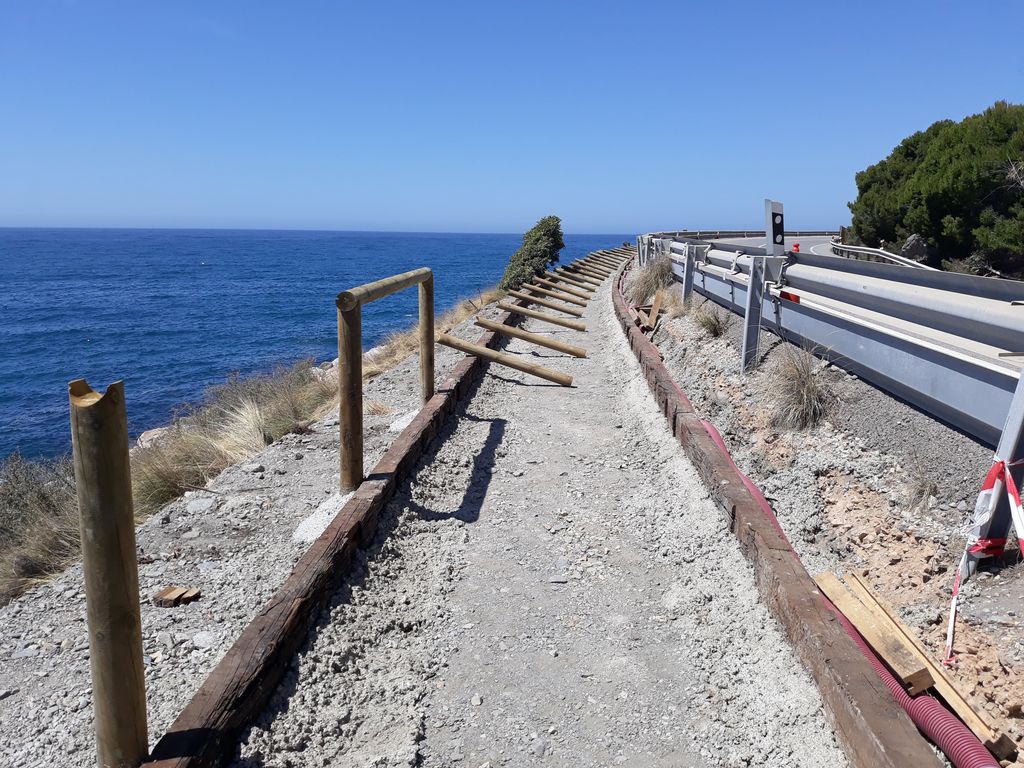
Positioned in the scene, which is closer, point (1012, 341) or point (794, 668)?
point (794, 668)

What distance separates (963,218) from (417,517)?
47.1 ft

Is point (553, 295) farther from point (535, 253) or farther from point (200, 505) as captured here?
point (200, 505)

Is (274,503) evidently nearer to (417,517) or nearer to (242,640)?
(417,517)

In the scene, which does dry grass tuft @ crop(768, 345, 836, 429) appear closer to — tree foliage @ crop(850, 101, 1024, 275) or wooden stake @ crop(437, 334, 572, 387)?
wooden stake @ crop(437, 334, 572, 387)

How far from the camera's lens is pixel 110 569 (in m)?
2.33

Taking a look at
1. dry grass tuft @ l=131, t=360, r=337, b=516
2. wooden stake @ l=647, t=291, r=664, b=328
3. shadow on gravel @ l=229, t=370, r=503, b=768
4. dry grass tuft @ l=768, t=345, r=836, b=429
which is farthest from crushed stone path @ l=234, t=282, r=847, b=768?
wooden stake @ l=647, t=291, r=664, b=328

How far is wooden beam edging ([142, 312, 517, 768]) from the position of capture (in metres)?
2.59

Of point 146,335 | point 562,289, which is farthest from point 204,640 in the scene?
point 146,335

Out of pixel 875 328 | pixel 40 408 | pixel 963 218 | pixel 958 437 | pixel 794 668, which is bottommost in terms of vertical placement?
pixel 40 408

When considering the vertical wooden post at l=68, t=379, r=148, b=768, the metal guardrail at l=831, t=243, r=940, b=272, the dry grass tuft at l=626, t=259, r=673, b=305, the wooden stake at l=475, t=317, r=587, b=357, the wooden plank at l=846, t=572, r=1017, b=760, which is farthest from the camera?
the dry grass tuft at l=626, t=259, r=673, b=305

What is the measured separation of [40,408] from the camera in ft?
58.3

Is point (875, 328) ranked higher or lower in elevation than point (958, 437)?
higher

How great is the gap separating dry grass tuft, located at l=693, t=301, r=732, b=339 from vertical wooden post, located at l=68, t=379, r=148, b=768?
750cm

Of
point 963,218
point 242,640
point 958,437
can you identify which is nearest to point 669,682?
point 242,640
